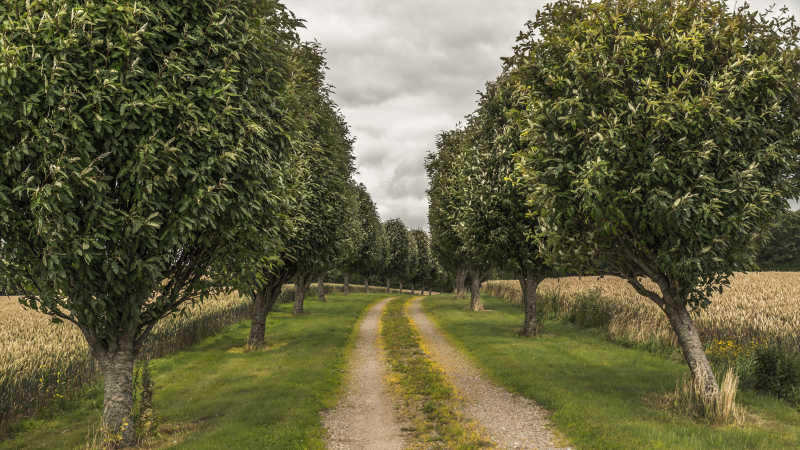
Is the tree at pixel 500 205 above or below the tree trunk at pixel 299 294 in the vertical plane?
above

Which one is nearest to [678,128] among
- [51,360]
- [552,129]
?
[552,129]

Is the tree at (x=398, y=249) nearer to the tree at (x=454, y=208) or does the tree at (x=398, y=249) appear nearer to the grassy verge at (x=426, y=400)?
the tree at (x=454, y=208)

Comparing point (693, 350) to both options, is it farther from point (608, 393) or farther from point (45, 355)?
point (45, 355)

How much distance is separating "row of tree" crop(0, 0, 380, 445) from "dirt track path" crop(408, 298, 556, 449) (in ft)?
25.0

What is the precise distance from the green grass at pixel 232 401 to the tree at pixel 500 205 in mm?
9469

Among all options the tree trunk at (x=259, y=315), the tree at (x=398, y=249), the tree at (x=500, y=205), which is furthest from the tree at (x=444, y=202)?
the tree at (x=398, y=249)

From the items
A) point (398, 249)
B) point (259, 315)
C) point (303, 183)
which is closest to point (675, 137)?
point (303, 183)

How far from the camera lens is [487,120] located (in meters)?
26.0

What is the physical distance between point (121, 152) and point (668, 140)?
13.0 metres

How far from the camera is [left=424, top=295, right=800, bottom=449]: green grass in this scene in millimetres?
10039

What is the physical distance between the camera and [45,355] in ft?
48.0

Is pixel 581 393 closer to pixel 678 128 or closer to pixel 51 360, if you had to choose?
pixel 678 128

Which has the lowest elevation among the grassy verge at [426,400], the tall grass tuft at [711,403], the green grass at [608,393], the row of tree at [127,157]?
the grassy verge at [426,400]

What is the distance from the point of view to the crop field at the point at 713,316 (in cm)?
1727
